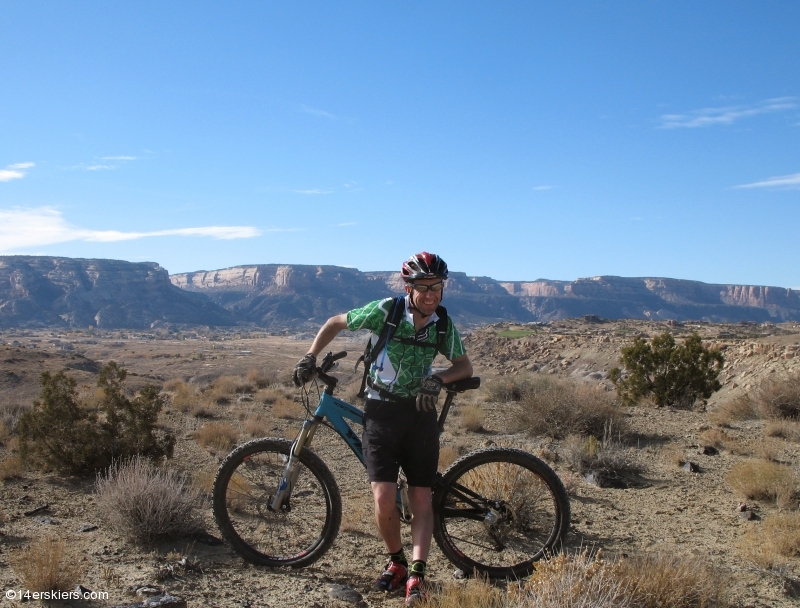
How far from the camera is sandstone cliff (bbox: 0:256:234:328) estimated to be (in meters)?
108

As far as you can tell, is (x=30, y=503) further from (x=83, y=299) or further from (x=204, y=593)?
(x=83, y=299)

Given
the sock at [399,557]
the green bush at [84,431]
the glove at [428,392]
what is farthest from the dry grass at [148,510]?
the green bush at [84,431]

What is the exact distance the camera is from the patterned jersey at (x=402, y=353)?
393cm

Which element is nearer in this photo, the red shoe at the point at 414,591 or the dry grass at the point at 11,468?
the red shoe at the point at 414,591

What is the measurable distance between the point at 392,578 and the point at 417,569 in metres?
0.25

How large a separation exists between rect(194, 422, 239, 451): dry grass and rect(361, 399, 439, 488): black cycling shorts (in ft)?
18.2

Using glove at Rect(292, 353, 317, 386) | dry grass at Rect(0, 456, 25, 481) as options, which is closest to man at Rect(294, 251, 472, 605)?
glove at Rect(292, 353, 317, 386)

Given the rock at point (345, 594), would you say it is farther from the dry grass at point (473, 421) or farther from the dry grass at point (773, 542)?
the dry grass at point (473, 421)

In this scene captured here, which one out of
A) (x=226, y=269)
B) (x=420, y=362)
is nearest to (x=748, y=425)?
(x=420, y=362)

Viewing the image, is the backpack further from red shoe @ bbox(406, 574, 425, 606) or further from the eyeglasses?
red shoe @ bbox(406, 574, 425, 606)

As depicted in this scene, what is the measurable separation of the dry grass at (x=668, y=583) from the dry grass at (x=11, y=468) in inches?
248

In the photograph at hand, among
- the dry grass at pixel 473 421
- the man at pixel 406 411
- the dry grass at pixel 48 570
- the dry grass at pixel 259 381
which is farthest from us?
the dry grass at pixel 259 381

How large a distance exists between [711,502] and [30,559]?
5.53 meters

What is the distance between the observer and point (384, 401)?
3928 millimetres
